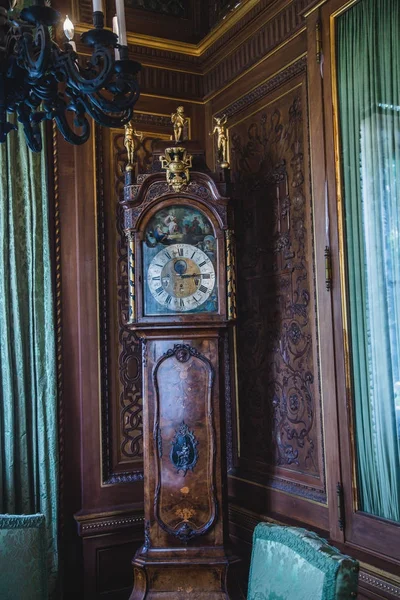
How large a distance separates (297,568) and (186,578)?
119cm

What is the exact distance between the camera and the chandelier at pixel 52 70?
1309mm

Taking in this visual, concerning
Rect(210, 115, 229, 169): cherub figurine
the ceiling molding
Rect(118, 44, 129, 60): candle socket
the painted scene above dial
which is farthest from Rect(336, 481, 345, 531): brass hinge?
the ceiling molding

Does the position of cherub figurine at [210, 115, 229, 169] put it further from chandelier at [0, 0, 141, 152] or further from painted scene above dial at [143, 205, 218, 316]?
chandelier at [0, 0, 141, 152]

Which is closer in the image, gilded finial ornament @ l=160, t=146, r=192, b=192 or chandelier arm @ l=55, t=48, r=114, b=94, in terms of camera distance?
chandelier arm @ l=55, t=48, r=114, b=94

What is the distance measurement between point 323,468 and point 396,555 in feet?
1.59

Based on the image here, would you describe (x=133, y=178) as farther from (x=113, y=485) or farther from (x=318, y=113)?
(x=113, y=485)

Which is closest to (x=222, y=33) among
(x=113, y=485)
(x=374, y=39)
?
(x=374, y=39)

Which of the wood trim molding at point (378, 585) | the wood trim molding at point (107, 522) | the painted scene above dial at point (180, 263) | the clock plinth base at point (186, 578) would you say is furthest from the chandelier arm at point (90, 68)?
the wood trim molding at point (107, 522)

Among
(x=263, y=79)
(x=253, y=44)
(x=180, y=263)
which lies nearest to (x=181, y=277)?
(x=180, y=263)

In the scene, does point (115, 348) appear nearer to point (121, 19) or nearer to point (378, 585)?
point (378, 585)

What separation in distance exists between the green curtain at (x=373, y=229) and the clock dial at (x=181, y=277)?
0.66 meters

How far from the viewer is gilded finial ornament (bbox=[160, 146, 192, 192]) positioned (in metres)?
2.72

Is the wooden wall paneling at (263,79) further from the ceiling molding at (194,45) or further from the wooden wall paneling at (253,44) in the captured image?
the ceiling molding at (194,45)

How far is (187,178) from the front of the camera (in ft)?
8.96
